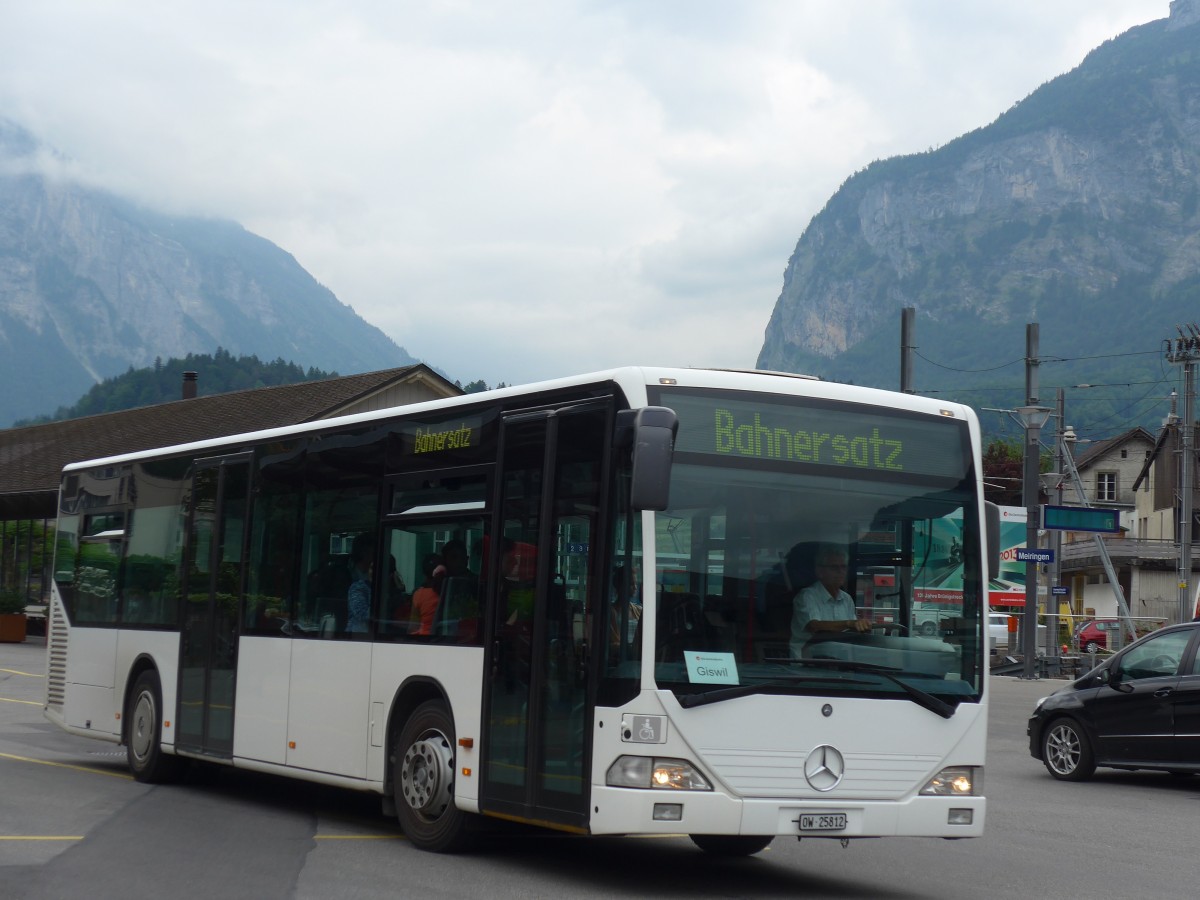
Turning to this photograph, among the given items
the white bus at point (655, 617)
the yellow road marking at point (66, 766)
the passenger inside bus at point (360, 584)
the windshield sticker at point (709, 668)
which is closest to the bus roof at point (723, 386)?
the white bus at point (655, 617)

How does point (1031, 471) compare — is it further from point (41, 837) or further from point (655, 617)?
point (655, 617)

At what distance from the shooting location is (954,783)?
360 inches

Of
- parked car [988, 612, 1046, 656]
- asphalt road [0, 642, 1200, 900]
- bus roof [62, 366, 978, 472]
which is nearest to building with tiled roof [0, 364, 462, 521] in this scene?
parked car [988, 612, 1046, 656]

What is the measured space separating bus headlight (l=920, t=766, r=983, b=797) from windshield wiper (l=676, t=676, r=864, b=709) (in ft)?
2.91

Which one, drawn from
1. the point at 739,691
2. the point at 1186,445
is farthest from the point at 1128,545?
the point at 739,691

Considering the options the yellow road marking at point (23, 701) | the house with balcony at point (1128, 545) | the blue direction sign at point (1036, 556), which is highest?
the house with balcony at point (1128, 545)

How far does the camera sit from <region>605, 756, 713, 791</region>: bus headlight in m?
8.48

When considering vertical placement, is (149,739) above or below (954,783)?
below

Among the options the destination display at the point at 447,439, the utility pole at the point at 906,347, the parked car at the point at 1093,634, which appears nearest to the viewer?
the destination display at the point at 447,439

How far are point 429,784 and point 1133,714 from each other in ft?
28.3

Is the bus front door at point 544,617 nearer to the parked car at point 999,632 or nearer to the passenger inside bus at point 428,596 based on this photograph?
the passenger inside bus at point 428,596

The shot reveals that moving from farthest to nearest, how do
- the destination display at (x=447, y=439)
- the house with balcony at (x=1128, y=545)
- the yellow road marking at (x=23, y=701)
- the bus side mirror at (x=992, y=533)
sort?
the house with balcony at (x=1128, y=545) → the yellow road marking at (x=23, y=701) → the destination display at (x=447, y=439) → the bus side mirror at (x=992, y=533)

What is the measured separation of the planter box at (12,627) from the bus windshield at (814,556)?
1675 inches

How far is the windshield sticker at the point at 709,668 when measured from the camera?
8.59 m
